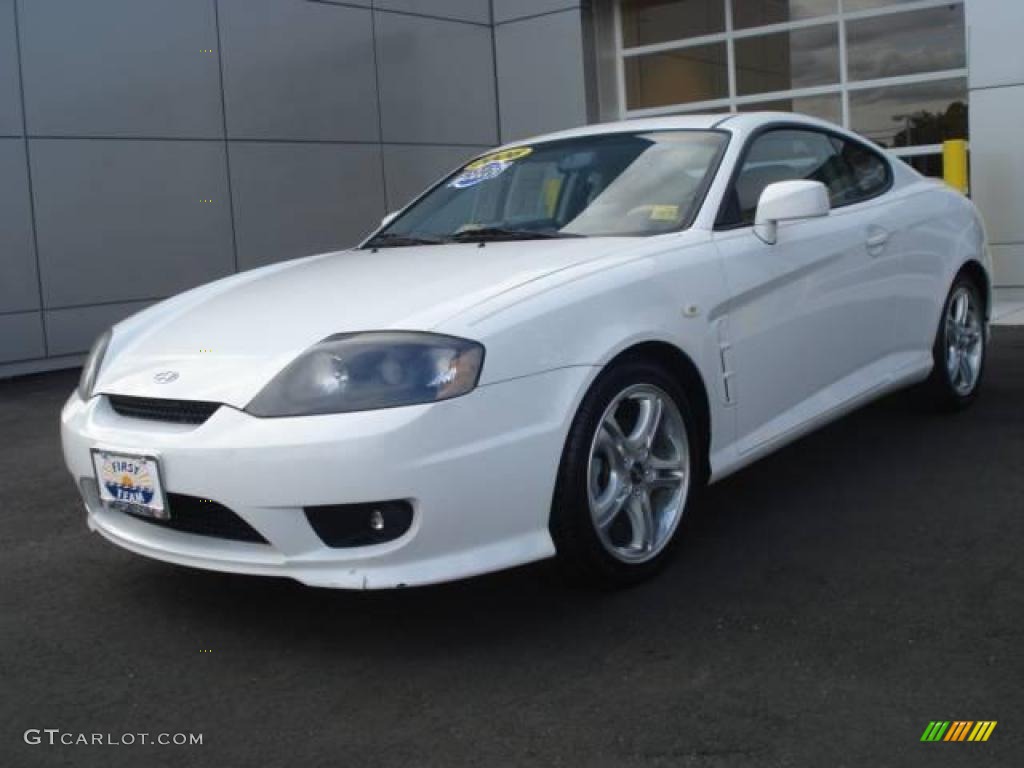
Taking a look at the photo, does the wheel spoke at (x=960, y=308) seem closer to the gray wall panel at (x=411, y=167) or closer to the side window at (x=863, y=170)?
the side window at (x=863, y=170)

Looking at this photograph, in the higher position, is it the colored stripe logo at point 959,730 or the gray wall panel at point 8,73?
the gray wall panel at point 8,73

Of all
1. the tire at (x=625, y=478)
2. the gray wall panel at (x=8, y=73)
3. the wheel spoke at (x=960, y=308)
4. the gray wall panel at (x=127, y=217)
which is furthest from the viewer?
the gray wall panel at (x=127, y=217)

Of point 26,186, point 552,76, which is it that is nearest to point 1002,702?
point 26,186

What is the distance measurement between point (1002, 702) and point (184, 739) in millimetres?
1867

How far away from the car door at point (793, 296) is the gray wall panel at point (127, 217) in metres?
7.30

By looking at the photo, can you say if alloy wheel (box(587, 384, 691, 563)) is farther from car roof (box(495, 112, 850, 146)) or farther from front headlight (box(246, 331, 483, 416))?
car roof (box(495, 112, 850, 146))

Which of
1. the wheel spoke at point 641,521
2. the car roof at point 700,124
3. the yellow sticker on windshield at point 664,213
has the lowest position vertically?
the wheel spoke at point 641,521

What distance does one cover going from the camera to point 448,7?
1363cm

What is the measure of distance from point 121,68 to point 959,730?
981cm

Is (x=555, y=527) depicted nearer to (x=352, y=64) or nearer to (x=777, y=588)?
(x=777, y=588)

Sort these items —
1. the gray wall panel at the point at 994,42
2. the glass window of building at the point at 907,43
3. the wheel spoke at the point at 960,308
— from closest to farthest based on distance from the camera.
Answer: the wheel spoke at the point at 960,308, the gray wall panel at the point at 994,42, the glass window of building at the point at 907,43

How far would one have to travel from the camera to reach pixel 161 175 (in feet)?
35.4

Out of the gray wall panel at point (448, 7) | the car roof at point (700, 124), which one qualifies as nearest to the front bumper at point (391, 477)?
the car roof at point (700, 124)

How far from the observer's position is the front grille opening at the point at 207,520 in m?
3.09
